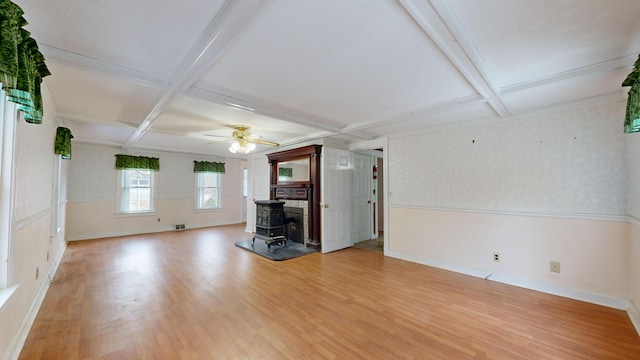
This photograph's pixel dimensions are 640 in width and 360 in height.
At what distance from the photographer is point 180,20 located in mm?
1459

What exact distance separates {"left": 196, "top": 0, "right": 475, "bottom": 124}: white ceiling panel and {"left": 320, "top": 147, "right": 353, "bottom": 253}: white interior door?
1898mm

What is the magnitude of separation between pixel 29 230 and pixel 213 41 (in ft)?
8.20

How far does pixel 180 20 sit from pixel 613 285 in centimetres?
458

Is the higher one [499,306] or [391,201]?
[391,201]

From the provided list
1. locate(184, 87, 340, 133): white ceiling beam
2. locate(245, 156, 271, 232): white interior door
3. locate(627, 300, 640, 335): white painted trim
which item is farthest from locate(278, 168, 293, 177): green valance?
locate(627, 300, 640, 335): white painted trim

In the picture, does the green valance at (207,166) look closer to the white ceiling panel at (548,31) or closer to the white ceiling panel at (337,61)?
the white ceiling panel at (337,61)

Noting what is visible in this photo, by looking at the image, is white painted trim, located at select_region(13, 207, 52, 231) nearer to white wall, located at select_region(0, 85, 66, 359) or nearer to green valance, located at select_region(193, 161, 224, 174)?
white wall, located at select_region(0, 85, 66, 359)

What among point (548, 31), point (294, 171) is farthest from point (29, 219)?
point (548, 31)

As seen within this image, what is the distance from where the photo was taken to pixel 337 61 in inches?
76.4

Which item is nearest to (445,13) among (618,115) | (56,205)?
(618,115)

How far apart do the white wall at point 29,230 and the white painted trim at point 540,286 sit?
4511mm

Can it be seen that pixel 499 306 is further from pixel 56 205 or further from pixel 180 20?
pixel 56 205

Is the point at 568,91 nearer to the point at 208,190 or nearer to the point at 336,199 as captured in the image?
the point at 336,199

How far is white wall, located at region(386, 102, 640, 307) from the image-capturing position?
8.59 feet
